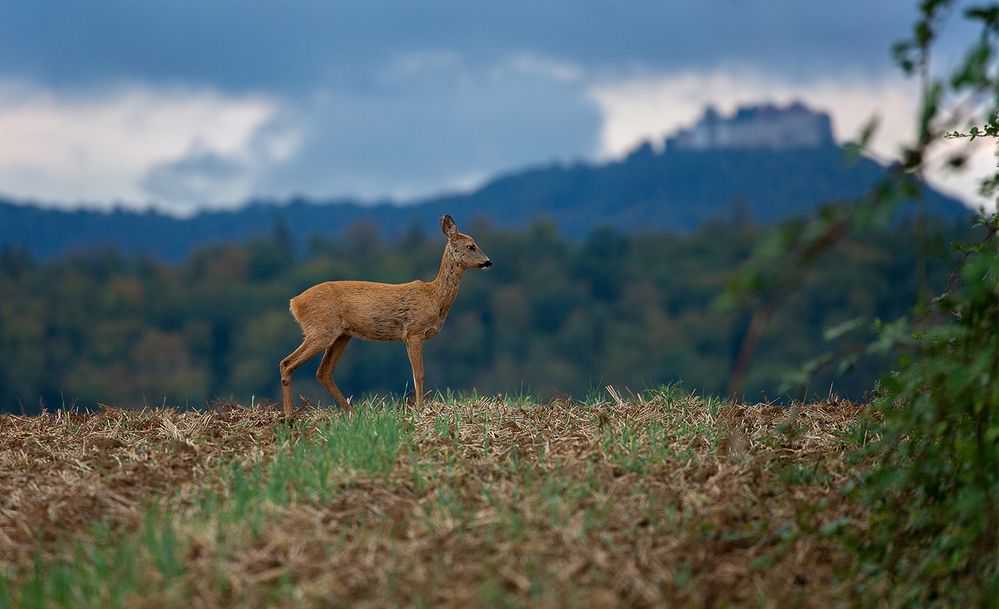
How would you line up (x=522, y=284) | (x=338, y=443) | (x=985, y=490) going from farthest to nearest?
(x=522, y=284) → (x=338, y=443) → (x=985, y=490)

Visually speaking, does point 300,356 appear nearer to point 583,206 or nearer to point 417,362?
point 417,362

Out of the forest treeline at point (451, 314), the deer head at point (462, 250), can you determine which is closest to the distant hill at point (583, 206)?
the forest treeline at point (451, 314)

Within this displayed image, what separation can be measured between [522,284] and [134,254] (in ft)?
143

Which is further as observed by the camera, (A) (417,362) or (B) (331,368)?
(B) (331,368)

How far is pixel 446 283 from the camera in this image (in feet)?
36.2

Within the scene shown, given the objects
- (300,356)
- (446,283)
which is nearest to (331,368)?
(300,356)

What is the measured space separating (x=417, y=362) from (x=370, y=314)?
0.60 meters

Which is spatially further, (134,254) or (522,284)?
(134,254)

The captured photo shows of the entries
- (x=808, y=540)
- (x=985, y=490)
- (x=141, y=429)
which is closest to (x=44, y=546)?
(x=141, y=429)

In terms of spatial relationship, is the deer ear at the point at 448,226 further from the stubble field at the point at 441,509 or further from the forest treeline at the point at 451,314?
the forest treeline at the point at 451,314

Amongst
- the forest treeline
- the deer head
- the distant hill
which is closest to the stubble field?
the deer head

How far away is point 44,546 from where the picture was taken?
21.9 feet

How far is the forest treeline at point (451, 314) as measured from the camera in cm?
8762

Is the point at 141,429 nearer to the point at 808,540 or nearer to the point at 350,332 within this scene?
the point at 350,332
